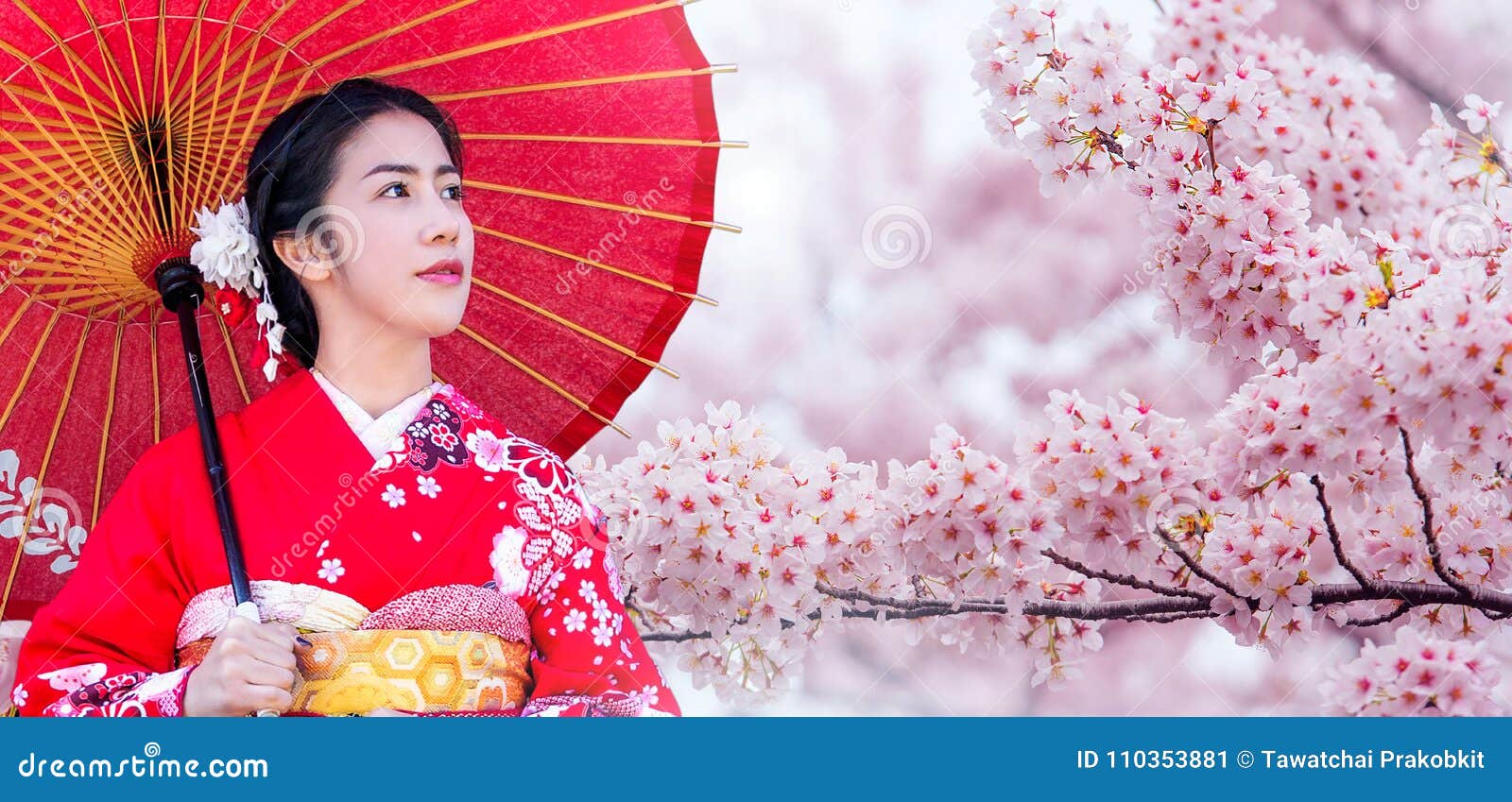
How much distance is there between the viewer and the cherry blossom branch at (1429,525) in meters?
1.80

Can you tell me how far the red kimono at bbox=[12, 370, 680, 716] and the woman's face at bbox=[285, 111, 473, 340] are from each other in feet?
0.48

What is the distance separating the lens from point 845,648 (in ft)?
9.24

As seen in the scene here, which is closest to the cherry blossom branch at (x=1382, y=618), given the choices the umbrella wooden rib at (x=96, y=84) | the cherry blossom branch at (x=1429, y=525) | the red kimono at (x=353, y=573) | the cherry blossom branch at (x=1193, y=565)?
the cherry blossom branch at (x=1429, y=525)

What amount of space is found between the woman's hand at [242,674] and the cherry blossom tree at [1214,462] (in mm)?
673

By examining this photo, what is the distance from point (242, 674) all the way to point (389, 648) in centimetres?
21

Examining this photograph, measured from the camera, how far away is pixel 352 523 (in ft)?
6.03

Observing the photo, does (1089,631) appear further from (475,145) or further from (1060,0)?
(475,145)

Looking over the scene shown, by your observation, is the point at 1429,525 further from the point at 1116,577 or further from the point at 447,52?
the point at 447,52

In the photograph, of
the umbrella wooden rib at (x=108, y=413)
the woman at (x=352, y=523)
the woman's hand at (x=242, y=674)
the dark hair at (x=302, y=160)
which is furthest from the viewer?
the umbrella wooden rib at (x=108, y=413)

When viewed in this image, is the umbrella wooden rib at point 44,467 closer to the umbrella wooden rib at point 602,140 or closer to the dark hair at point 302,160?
the dark hair at point 302,160

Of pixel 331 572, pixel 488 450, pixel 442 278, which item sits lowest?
pixel 331 572

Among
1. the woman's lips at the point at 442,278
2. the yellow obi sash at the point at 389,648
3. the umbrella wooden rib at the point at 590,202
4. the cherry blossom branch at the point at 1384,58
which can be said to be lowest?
the yellow obi sash at the point at 389,648

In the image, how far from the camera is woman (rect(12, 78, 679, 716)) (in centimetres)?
177

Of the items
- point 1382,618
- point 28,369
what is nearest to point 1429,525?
point 1382,618
